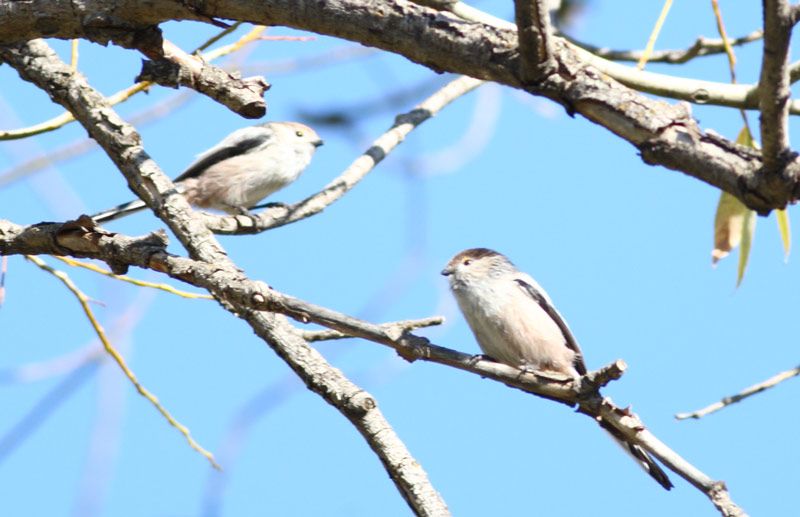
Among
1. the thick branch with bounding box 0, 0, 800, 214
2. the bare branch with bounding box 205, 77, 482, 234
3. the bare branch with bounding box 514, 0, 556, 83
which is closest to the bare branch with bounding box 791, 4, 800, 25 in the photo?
the thick branch with bounding box 0, 0, 800, 214

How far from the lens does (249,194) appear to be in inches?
301

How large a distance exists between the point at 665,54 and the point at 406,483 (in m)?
2.97

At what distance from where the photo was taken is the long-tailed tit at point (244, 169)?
7551 mm

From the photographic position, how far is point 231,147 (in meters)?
7.91

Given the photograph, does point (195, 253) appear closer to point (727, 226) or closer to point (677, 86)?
point (677, 86)

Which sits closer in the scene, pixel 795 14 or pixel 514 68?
pixel 795 14

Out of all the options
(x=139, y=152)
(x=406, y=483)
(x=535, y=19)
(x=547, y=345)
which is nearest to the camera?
(x=535, y=19)

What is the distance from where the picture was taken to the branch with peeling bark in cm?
252

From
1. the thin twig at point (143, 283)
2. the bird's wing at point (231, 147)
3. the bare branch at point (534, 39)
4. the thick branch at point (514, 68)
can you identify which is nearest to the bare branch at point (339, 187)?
the thin twig at point (143, 283)

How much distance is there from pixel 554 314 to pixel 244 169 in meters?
3.35

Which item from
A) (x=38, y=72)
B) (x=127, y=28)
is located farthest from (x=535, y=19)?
(x=38, y=72)

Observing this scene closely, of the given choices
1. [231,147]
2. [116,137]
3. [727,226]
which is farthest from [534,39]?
[231,147]

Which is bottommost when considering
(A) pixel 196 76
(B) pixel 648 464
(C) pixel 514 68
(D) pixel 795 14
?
(B) pixel 648 464

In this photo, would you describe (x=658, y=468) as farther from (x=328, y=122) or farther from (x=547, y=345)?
(x=328, y=122)
